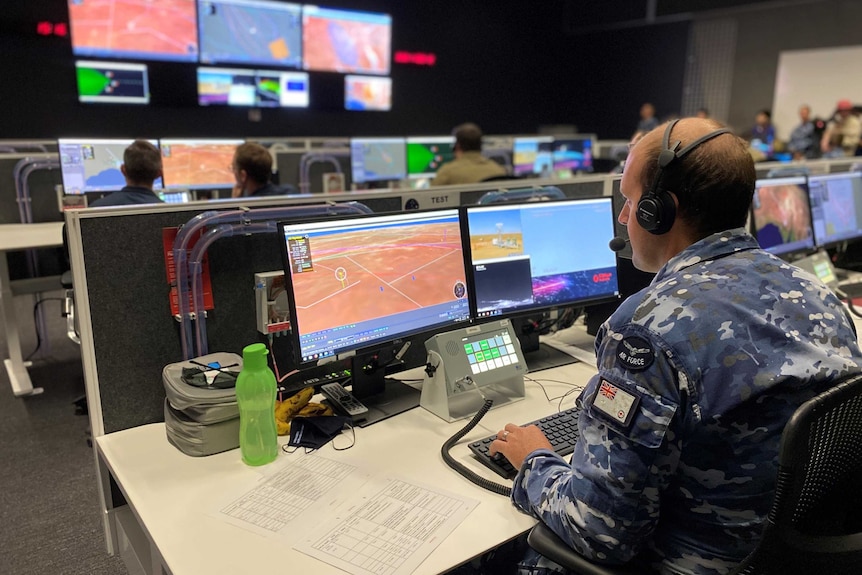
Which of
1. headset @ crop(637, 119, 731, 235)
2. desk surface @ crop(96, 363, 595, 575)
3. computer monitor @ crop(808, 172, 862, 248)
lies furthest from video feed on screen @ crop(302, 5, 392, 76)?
headset @ crop(637, 119, 731, 235)

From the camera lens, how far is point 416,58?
8820 mm

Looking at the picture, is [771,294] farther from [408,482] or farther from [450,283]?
[450,283]

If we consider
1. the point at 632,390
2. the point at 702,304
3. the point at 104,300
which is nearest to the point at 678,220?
the point at 702,304

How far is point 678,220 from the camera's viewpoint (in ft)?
3.09

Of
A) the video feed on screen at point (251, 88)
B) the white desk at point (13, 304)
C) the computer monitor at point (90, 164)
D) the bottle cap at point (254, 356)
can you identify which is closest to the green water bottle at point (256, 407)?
the bottle cap at point (254, 356)

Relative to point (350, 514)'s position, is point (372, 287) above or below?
above

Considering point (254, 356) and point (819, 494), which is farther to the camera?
point (254, 356)

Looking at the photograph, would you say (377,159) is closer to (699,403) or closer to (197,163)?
(197,163)

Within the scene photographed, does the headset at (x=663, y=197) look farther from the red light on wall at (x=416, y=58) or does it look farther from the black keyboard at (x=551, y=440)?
the red light on wall at (x=416, y=58)

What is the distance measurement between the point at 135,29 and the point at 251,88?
136 cm

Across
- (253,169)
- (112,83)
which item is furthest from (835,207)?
(112,83)

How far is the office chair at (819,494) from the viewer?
75cm

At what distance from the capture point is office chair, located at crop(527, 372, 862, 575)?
29.5 inches

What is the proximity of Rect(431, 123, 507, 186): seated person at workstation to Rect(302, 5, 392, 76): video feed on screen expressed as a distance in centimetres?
403
